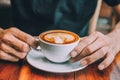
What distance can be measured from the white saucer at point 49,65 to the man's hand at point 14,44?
0.10 ft

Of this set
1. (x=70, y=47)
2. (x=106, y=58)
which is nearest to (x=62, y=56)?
(x=70, y=47)

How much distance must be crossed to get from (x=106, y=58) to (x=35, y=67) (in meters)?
0.21

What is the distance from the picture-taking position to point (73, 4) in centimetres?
109

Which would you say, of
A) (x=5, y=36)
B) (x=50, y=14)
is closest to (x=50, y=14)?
(x=50, y=14)

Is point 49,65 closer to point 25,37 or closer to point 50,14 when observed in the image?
point 25,37

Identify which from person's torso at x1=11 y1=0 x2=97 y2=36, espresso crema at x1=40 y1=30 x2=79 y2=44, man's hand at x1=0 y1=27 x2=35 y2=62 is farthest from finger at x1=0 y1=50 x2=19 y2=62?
person's torso at x1=11 y1=0 x2=97 y2=36

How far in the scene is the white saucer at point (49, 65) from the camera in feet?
2.19

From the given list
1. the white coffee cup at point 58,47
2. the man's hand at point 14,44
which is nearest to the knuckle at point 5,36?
the man's hand at point 14,44

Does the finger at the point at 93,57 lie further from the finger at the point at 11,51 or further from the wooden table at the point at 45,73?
the finger at the point at 11,51

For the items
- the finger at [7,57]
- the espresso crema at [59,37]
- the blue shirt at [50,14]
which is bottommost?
the blue shirt at [50,14]

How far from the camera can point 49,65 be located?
0.69 m

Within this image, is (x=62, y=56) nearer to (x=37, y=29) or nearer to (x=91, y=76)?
(x=91, y=76)

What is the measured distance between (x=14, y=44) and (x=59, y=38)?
131mm

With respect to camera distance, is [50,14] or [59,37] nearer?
[59,37]
